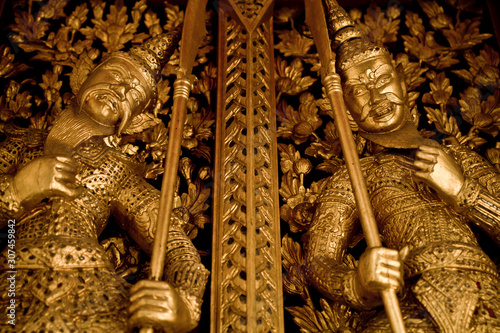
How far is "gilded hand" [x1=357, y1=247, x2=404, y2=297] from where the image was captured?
155 centimetres

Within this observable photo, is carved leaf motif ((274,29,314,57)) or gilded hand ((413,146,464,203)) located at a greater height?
carved leaf motif ((274,29,314,57))

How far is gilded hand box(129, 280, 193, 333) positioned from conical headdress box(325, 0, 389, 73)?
43.0 inches

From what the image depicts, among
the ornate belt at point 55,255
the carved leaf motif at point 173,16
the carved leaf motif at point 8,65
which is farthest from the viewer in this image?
the carved leaf motif at point 173,16

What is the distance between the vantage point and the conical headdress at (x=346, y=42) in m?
2.18

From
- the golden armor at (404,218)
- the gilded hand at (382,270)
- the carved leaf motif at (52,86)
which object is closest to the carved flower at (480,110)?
the golden armor at (404,218)

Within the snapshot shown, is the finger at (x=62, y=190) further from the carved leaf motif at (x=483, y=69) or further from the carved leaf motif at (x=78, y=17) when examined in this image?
the carved leaf motif at (x=483, y=69)

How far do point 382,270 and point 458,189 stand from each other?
0.45 metres

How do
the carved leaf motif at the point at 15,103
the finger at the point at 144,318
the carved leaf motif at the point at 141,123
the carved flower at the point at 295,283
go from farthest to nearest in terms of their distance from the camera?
the carved leaf motif at the point at 15,103, the carved leaf motif at the point at 141,123, the carved flower at the point at 295,283, the finger at the point at 144,318

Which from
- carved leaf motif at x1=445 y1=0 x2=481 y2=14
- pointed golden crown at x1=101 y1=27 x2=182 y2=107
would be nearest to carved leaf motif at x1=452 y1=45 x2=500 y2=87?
carved leaf motif at x1=445 y1=0 x2=481 y2=14

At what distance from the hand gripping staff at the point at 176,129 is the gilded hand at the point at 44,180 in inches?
11.4

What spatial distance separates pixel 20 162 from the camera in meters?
2.05

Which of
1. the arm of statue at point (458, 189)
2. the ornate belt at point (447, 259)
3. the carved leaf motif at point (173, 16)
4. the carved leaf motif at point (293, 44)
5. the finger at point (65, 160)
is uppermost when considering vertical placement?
the carved leaf motif at point (173, 16)

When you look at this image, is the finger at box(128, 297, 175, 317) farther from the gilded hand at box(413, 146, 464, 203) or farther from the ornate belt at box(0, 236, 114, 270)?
the gilded hand at box(413, 146, 464, 203)

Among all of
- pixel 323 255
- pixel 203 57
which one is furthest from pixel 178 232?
pixel 203 57
